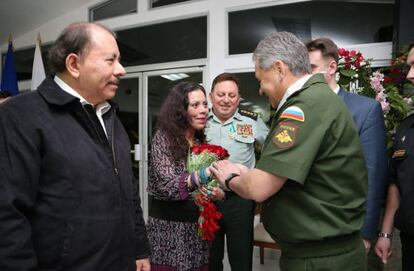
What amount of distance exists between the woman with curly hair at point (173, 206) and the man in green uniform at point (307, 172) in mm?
514

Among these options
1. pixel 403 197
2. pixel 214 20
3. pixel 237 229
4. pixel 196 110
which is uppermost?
pixel 214 20

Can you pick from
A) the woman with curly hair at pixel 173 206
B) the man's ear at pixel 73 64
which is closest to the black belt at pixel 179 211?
the woman with curly hair at pixel 173 206

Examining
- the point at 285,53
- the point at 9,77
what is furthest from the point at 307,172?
the point at 9,77

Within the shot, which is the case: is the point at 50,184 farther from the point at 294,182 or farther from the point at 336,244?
the point at 336,244

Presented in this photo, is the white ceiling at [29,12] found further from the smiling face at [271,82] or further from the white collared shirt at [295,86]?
the white collared shirt at [295,86]

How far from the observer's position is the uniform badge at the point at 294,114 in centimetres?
113

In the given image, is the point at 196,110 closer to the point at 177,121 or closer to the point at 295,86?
the point at 177,121

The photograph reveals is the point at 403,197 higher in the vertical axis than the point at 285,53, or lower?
lower

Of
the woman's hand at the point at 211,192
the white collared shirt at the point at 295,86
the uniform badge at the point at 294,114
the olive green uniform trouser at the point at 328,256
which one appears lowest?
the olive green uniform trouser at the point at 328,256

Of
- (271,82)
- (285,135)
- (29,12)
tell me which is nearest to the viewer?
(285,135)

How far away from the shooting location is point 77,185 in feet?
3.42

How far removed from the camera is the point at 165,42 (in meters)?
4.46

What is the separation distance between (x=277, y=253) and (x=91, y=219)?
9.33 ft

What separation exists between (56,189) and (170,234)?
2.81 feet
